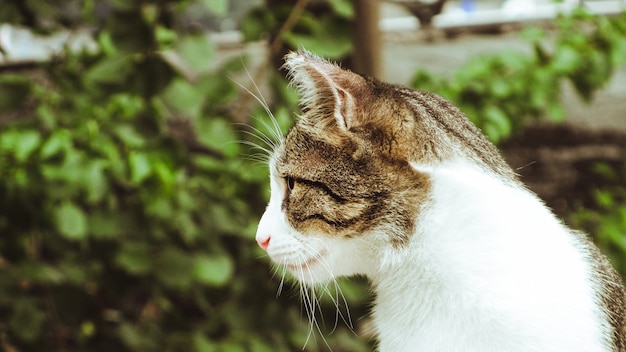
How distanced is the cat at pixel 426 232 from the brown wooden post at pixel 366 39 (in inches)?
29.4

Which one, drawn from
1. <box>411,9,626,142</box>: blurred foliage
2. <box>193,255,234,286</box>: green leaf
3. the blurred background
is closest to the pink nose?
the blurred background

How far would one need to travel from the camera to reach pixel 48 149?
1.40m

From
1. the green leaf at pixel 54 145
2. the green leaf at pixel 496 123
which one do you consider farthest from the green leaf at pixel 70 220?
the green leaf at pixel 496 123

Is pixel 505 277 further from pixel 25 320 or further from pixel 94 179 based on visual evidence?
pixel 25 320

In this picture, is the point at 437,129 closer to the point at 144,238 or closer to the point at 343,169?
the point at 343,169

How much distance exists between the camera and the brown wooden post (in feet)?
5.27

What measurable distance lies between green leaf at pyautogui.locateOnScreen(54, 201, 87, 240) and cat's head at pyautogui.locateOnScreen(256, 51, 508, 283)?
2.32 ft

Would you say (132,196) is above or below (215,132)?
below

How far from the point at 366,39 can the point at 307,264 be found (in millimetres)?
878

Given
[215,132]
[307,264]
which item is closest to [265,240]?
[307,264]

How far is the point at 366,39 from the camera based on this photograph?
1613 mm

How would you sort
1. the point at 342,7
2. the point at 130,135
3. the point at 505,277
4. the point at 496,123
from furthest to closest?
the point at 496,123, the point at 130,135, the point at 342,7, the point at 505,277

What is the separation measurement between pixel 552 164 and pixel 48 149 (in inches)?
77.6

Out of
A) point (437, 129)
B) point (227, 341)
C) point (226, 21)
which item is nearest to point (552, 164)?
point (226, 21)
